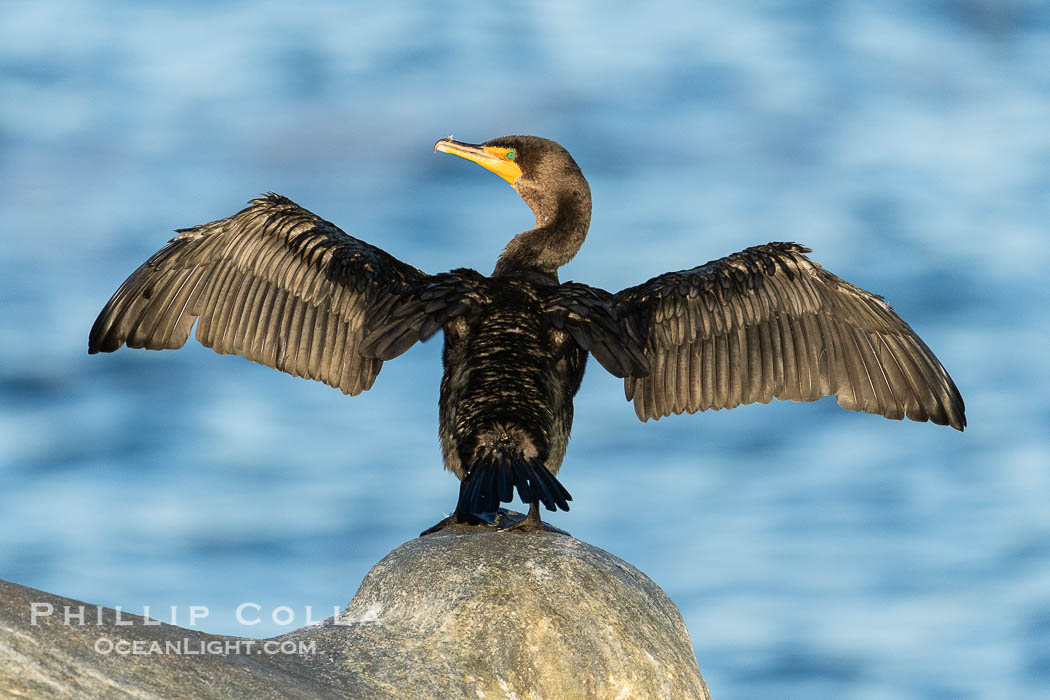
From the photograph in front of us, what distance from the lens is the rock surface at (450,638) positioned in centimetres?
504

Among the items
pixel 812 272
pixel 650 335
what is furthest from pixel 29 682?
pixel 812 272

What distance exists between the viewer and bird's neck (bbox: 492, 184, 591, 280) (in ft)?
32.5

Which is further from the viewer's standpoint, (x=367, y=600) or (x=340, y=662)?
(x=367, y=600)

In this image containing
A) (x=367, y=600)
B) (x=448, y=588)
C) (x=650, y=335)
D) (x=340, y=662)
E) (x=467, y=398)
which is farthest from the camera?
(x=650, y=335)

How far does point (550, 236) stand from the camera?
10.1 m

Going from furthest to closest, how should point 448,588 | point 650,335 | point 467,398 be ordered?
point 650,335, point 467,398, point 448,588

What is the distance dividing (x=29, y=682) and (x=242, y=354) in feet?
17.3

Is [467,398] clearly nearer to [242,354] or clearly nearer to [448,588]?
[448,588]

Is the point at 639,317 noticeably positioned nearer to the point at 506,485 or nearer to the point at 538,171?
the point at 538,171

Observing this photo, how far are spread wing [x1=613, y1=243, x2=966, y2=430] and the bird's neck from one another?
908 mm

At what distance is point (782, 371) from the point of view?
959 centimetres

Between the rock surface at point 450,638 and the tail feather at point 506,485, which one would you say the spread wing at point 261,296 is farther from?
the rock surface at point 450,638

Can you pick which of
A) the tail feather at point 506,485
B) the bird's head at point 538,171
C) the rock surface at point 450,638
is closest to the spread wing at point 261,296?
the bird's head at point 538,171

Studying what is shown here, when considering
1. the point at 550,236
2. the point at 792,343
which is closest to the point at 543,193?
the point at 550,236
